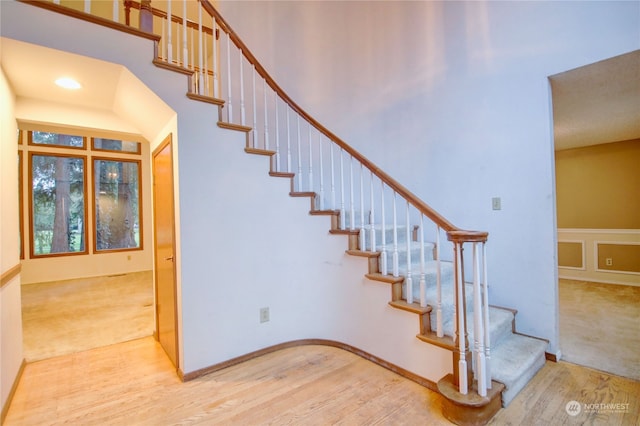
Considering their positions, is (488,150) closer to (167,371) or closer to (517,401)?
(517,401)

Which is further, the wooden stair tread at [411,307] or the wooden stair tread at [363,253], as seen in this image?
the wooden stair tread at [363,253]

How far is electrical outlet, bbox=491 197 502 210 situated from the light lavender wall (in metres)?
0.03

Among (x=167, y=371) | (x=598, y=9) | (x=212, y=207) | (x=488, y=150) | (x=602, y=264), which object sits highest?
(x=598, y=9)

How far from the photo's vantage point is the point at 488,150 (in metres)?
2.73

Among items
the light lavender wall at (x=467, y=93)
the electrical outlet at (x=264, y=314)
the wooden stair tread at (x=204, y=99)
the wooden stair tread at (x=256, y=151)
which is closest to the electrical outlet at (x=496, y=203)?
the light lavender wall at (x=467, y=93)

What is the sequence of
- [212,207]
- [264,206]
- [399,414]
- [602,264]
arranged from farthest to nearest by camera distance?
[602,264], [264,206], [212,207], [399,414]

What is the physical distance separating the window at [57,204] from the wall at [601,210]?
8804 millimetres

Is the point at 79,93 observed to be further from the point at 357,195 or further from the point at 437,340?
the point at 437,340

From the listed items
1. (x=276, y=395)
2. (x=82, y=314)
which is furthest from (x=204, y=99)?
(x=82, y=314)

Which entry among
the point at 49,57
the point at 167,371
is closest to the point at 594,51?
the point at 49,57

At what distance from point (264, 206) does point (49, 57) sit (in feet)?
5.55

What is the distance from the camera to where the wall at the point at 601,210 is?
170 inches

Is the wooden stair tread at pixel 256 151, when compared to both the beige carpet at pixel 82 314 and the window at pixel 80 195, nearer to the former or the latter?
the beige carpet at pixel 82 314

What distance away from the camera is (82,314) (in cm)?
382
